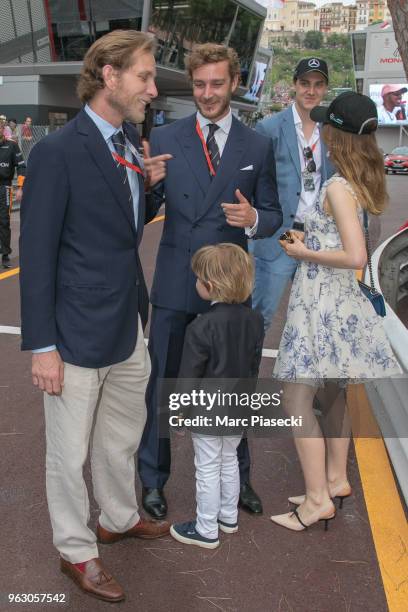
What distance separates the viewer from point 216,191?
3125mm

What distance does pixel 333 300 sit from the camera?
3.06 m

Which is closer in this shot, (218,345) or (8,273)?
(218,345)

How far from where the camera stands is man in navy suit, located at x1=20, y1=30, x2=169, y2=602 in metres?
2.41

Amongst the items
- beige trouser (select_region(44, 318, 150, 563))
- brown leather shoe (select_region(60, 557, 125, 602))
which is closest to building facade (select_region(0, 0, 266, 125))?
beige trouser (select_region(44, 318, 150, 563))

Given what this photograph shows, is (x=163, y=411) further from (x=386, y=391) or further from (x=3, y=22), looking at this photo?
(x=3, y=22)

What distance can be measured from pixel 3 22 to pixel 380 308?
104 ft

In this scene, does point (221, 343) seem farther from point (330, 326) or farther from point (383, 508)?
point (383, 508)

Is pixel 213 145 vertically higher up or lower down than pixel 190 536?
higher up

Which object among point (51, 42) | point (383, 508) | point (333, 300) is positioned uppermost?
point (51, 42)

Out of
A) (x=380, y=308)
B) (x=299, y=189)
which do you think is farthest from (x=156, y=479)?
(x=299, y=189)

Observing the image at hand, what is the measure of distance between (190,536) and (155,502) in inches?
12.4

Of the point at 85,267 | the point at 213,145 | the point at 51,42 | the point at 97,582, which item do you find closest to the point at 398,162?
the point at 51,42

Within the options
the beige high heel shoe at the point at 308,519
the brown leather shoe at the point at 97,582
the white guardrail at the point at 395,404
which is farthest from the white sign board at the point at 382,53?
the brown leather shoe at the point at 97,582

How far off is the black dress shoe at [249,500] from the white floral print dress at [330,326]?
68 cm
